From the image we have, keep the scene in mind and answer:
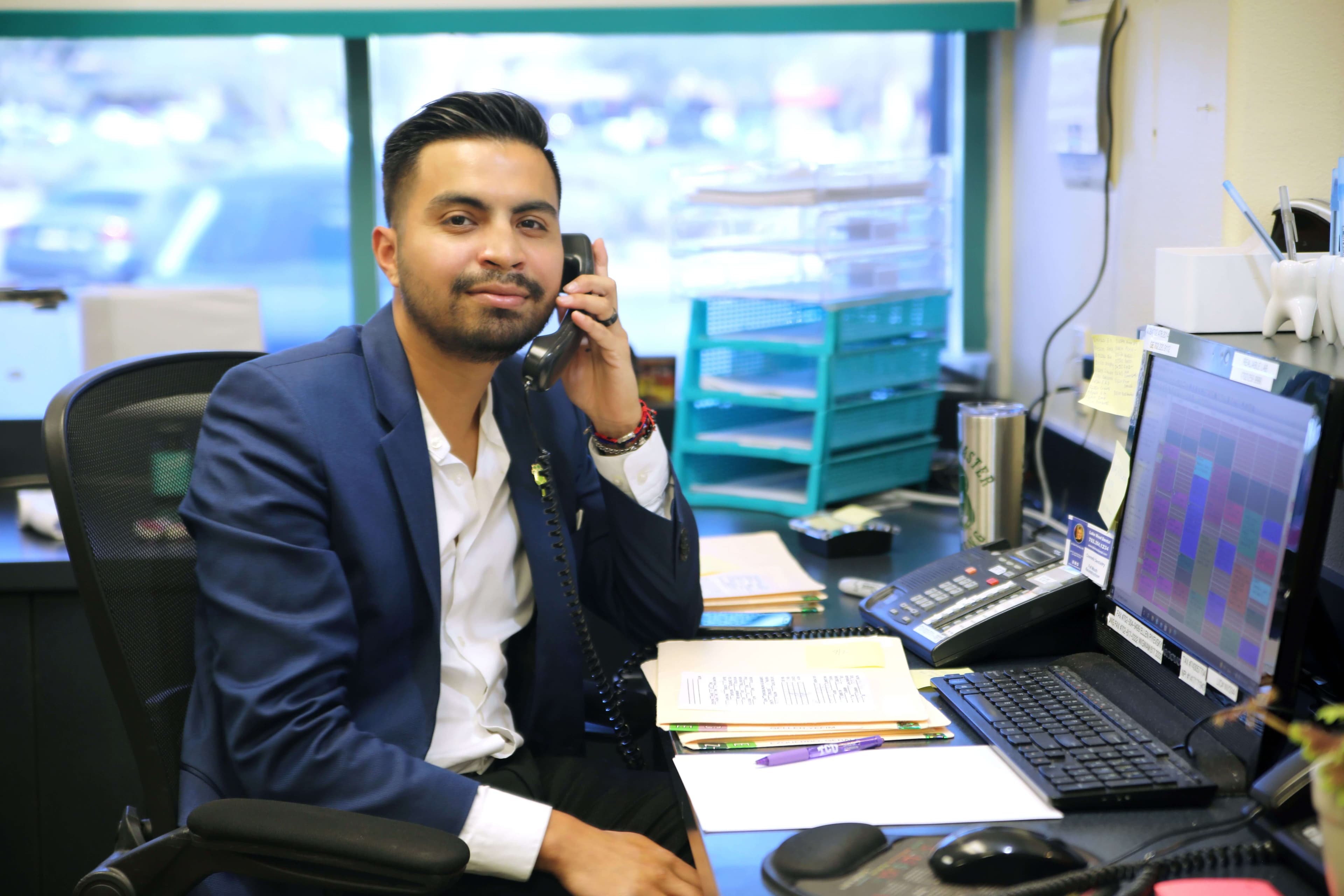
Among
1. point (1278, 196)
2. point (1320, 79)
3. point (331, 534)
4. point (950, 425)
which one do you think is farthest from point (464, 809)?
point (950, 425)

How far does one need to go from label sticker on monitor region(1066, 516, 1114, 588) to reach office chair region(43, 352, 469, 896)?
770 mm

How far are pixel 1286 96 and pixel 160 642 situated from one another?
1525mm

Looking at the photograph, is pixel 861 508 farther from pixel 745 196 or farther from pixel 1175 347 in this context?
pixel 1175 347

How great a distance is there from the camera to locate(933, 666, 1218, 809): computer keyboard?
0.99 m

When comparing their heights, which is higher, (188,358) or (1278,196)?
(1278,196)

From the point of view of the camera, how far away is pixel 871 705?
122cm

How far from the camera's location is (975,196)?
2527mm

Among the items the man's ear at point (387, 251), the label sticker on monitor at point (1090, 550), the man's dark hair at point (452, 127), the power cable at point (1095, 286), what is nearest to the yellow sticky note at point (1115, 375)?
the label sticker on monitor at point (1090, 550)

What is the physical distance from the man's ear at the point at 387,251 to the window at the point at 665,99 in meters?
1.10

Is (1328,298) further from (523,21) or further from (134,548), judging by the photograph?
(523,21)

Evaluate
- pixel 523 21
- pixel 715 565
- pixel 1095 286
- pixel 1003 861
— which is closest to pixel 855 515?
pixel 715 565

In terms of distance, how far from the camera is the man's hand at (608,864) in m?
1.15

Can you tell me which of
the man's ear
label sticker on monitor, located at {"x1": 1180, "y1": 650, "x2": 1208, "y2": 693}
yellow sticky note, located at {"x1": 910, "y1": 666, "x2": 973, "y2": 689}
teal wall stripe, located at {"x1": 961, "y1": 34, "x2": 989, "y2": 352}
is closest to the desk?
yellow sticky note, located at {"x1": 910, "y1": 666, "x2": 973, "y2": 689}

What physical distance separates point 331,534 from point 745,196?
48.5 inches
